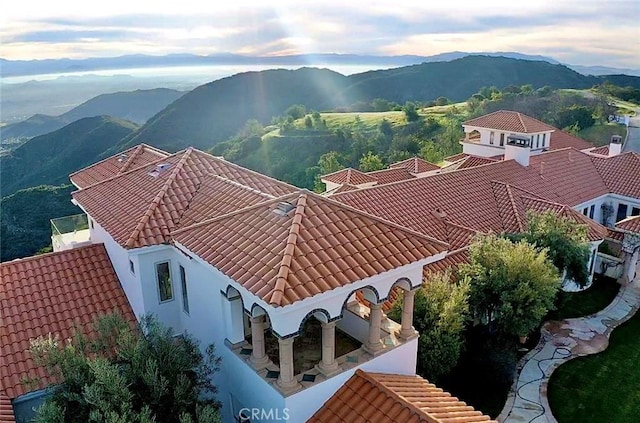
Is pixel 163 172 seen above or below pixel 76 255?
above

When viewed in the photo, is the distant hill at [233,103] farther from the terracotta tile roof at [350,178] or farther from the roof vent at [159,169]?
the roof vent at [159,169]

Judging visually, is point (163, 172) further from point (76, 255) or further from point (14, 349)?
point (14, 349)

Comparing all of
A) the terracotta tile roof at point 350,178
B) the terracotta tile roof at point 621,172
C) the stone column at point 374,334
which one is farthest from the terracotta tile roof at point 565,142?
the stone column at point 374,334

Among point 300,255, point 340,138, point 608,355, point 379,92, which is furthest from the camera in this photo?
point 379,92

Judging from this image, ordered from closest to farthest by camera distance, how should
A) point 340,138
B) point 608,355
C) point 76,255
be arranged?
1. point 76,255
2. point 608,355
3. point 340,138

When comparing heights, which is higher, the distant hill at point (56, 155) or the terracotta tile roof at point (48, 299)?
the terracotta tile roof at point (48, 299)

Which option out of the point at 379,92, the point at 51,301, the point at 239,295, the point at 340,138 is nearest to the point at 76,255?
the point at 51,301

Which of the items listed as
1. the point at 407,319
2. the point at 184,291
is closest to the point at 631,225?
the point at 407,319
